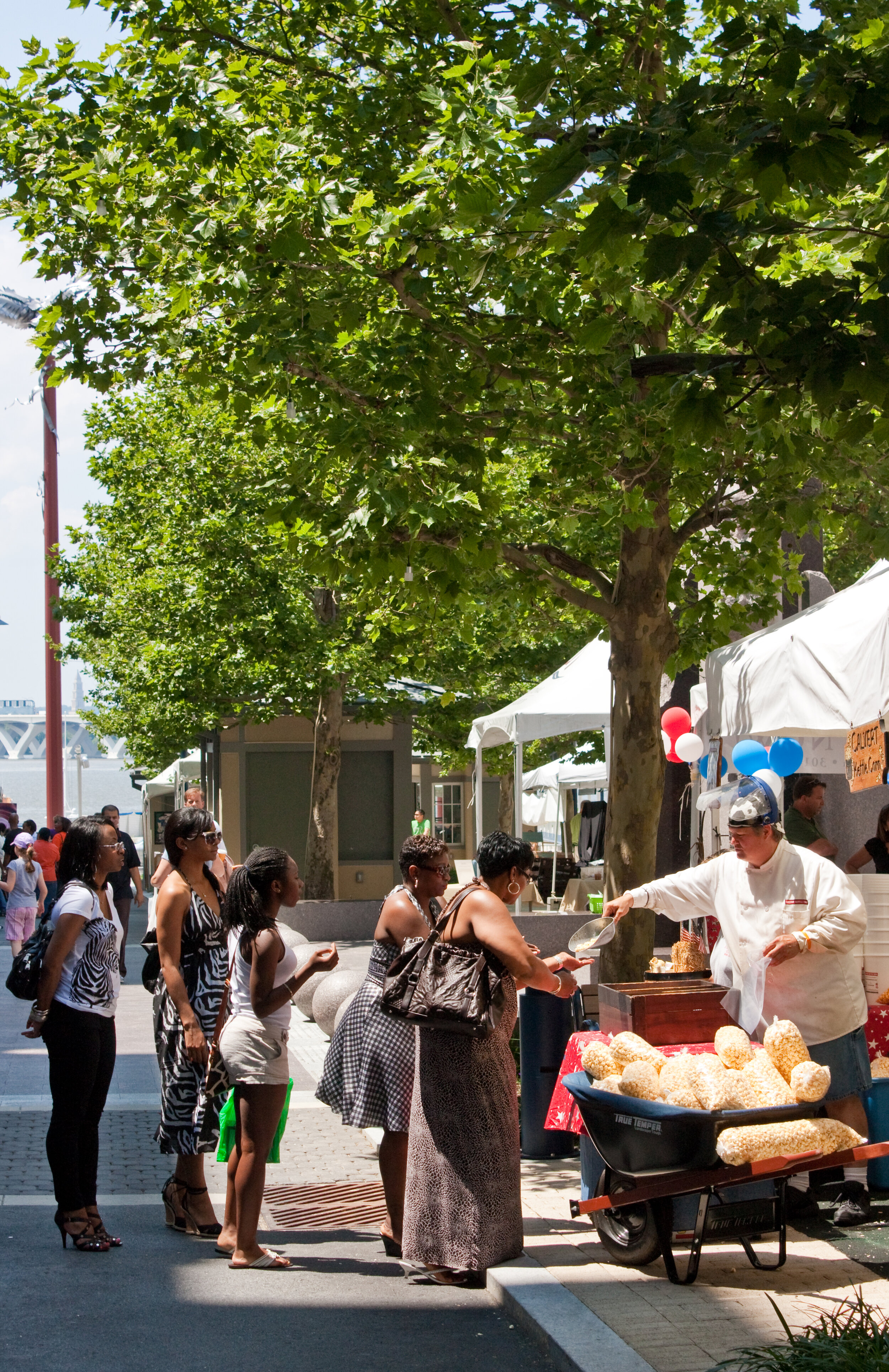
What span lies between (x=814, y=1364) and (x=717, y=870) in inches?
99.8

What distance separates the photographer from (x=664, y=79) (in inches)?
368

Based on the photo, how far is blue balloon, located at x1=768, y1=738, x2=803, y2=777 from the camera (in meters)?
9.09

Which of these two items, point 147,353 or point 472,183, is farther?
point 147,353

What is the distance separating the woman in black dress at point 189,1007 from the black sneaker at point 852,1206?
277 centimetres

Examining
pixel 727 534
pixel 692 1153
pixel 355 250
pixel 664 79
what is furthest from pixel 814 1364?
pixel 664 79

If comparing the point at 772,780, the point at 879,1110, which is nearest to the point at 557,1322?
the point at 879,1110

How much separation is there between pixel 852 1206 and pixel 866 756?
206cm

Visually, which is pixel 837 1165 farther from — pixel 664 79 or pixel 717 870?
pixel 664 79

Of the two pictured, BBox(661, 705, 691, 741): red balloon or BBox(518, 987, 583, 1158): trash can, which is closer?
BBox(518, 987, 583, 1158): trash can

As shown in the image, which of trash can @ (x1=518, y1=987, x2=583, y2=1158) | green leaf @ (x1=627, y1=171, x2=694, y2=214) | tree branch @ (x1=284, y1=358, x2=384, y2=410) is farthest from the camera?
tree branch @ (x1=284, y1=358, x2=384, y2=410)

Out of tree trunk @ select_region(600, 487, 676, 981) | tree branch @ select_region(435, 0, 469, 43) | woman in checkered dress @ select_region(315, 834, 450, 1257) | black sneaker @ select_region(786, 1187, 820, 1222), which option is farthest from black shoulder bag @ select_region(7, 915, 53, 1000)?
tree branch @ select_region(435, 0, 469, 43)

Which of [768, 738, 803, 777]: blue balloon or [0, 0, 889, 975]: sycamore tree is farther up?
[0, 0, 889, 975]: sycamore tree

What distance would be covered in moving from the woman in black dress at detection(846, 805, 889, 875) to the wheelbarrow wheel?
3.64 meters

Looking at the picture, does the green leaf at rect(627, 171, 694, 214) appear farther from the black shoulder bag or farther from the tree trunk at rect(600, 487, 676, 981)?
the tree trunk at rect(600, 487, 676, 981)
